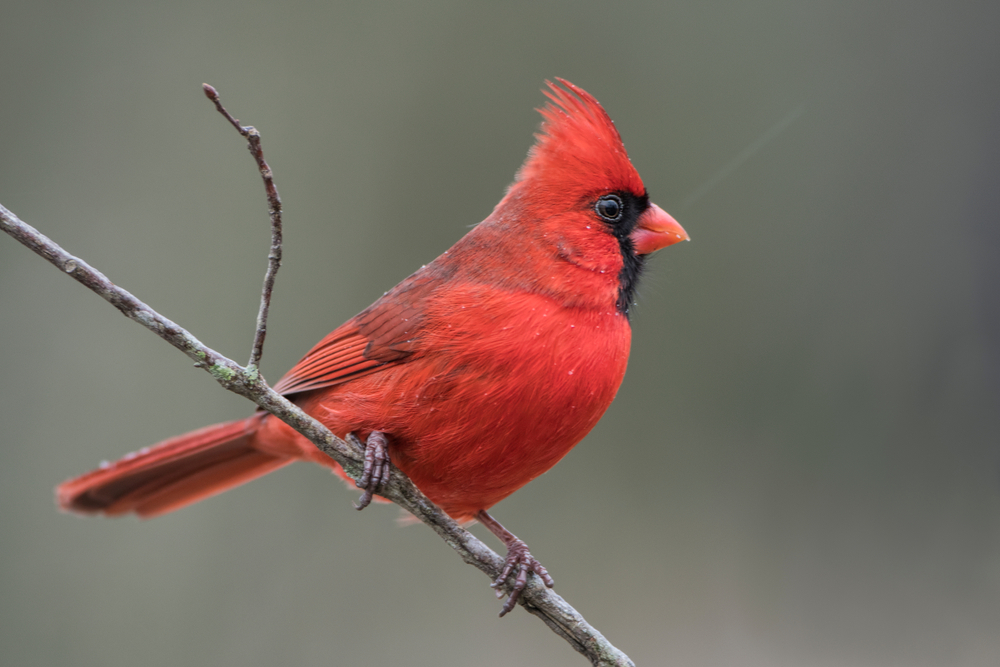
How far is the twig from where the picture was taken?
5.07 ft

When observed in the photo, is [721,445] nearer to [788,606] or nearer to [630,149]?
[788,606]

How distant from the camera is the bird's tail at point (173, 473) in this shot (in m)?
2.64

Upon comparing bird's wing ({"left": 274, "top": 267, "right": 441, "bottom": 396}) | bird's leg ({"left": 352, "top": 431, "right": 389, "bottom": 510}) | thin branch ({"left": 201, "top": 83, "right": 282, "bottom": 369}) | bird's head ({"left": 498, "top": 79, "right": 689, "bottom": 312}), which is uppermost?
bird's head ({"left": 498, "top": 79, "right": 689, "bottom": 312})

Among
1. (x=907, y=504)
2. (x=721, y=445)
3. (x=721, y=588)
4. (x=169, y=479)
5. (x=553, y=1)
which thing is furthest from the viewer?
(x=553, y=1)

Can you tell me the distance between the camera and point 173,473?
273cm

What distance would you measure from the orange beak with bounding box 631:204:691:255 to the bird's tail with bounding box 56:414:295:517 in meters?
1.20

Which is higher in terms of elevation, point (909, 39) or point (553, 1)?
point (909, 39)

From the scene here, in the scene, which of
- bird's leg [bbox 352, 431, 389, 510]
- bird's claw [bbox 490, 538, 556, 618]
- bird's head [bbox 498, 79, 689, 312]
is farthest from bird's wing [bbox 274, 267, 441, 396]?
bird's claw [bbox 490, 538, 556, 618]

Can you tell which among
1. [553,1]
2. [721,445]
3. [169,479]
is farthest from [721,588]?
[553,1]

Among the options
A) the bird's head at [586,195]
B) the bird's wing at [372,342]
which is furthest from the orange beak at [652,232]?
the bird's wing at [372,342]

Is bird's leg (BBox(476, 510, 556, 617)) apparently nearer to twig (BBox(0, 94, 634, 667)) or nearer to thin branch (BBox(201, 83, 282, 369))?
twig (BBox(0, 94, 634, 667))

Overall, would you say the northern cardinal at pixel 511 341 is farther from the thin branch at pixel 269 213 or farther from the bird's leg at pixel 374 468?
the thin branch at pixel 269 213

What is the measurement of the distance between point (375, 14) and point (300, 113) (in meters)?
0.63

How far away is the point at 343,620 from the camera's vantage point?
3711 millimetres
